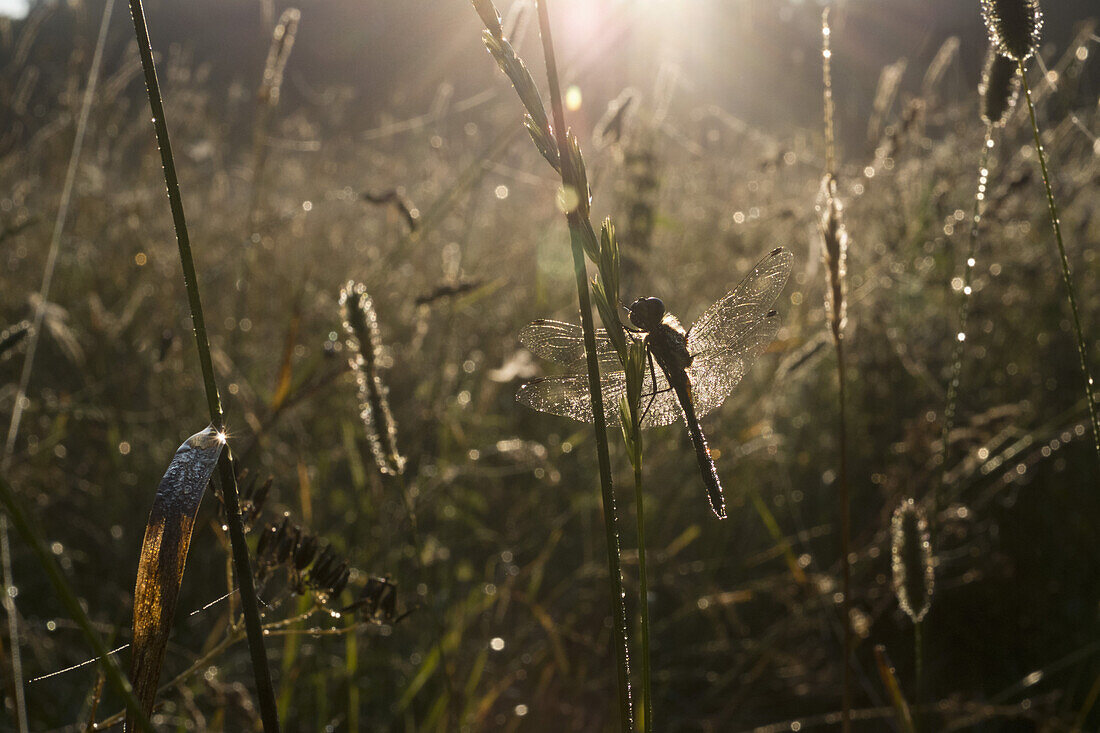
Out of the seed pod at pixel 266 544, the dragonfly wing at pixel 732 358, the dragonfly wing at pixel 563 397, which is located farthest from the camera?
the dragonfly wing at pixel 732 358

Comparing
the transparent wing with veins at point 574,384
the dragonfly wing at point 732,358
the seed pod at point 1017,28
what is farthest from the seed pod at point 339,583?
the seed pod at point 1017,28

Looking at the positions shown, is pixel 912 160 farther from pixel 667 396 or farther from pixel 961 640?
pixel 667 396

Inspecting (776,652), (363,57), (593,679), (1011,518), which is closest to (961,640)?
(1011,518)

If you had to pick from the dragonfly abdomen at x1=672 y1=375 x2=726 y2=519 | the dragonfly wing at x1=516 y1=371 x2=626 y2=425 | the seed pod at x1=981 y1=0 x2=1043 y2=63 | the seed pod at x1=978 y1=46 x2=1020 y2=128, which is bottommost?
the dragonfly abdomen at x1=672 y1=375 x2=726 y2=519

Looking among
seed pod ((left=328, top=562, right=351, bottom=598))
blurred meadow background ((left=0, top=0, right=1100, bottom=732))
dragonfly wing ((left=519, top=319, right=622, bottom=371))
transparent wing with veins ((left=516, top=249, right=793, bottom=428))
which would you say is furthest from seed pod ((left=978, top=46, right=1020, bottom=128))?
seed pod ((left=328, top=562, right=351, bottom=598))

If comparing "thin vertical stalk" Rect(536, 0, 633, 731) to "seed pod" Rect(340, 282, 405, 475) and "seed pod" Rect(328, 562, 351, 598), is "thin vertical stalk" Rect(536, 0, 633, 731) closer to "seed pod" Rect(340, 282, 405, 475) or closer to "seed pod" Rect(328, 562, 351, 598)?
"seed pod" Rect(328, 562, 351, 598)

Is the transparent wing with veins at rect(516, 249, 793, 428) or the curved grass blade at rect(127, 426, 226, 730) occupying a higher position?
the transparent wing with veins at rect(516, 249, 793, 428)

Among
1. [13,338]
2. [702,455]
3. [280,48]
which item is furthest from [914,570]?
[280,48]

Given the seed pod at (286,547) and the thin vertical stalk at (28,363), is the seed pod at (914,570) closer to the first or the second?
the seed pod at (286,547)
